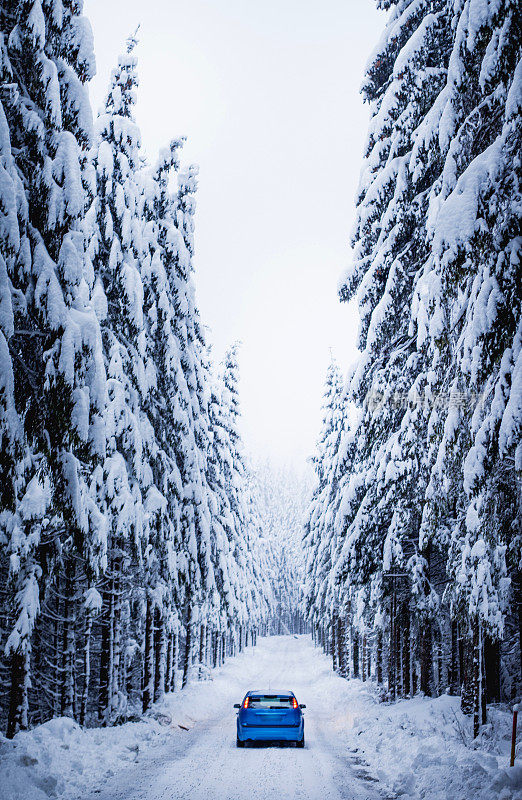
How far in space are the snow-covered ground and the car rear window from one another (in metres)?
0.86

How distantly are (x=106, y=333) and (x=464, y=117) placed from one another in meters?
8.53

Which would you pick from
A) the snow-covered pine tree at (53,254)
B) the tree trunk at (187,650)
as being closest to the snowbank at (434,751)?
the snow-covered pine tree at (53,254)

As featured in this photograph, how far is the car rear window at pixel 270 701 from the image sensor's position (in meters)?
13.4

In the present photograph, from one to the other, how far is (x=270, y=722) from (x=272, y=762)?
189cm

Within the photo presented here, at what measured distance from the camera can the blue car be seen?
13.2 meters

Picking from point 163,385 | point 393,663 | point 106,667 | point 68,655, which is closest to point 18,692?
point 68,655

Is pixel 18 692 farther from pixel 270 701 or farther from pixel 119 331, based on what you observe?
pixel 119 331

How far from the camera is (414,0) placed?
11953 millimetres

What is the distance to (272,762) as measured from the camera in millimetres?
11344

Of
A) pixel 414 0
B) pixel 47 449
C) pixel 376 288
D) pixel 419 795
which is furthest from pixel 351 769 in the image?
pixel 414 0

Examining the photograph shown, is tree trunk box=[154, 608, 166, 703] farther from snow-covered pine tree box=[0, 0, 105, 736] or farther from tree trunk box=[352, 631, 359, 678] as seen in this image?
tree trunk box=[352, 631, 359, 678]

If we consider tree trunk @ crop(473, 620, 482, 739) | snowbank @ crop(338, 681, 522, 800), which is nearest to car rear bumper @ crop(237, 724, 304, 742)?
snowbank @ crop(338, 681, 522, 800)

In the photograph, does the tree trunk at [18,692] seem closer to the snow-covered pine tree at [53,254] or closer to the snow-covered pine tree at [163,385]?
the snow-covered pine tree at [53,254]

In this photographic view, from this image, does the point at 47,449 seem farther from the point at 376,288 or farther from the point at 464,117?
the point at 376,288
